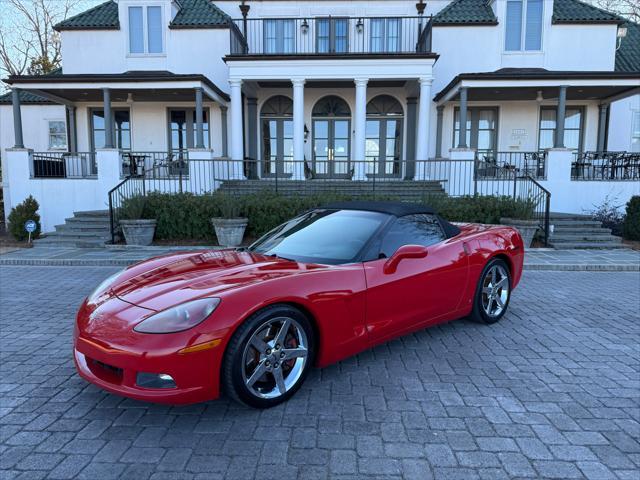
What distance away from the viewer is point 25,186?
46.4 feet

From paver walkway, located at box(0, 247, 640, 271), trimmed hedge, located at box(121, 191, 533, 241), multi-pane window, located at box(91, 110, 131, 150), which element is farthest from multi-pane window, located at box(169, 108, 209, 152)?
paver walkway, located at box(0, 247, 640, 271)

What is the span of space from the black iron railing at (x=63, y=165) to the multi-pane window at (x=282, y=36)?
7980mm

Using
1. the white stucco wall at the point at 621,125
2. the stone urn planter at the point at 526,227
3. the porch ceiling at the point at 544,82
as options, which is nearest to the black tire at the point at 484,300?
the stone urn planter at the point at 526,227

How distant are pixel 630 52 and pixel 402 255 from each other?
783 inches

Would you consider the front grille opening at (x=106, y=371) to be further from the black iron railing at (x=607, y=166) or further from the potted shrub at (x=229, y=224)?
the black iron railing at (x=607, y=166)

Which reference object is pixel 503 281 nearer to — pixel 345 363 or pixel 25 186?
pixel 345 363

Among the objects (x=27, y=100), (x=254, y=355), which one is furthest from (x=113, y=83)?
(x=254, y=355)

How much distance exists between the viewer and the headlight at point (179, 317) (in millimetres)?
2707

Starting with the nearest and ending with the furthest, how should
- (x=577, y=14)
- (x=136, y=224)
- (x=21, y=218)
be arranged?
(x=136, y=224) < (x=21, y=218) < (x=577, y=14)

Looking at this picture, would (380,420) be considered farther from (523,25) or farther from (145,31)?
(145,31)

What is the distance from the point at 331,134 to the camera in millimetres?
17328

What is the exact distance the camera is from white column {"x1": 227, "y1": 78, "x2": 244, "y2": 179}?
1476 cm

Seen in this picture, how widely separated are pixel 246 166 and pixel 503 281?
1277 centimetres

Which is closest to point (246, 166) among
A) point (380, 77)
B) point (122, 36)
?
point (380, 77)
